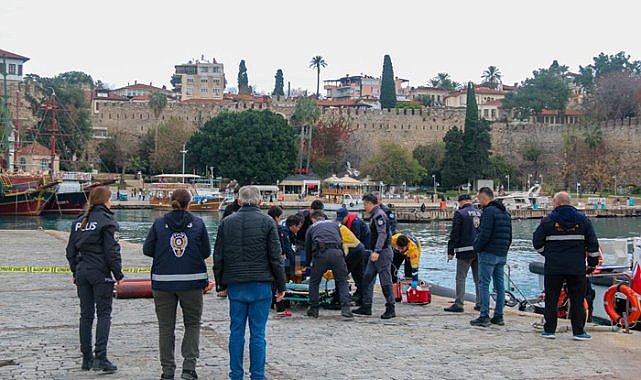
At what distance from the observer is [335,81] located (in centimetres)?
14238

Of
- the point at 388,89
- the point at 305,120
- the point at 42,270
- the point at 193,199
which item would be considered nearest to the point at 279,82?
the point at 388,89

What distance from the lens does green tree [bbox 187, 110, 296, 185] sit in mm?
67125

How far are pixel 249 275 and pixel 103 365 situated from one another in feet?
4.99

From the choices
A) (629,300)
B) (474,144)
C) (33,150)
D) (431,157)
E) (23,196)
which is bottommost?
(23,196)

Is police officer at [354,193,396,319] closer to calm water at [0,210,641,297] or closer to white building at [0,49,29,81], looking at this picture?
calm water at [0,210,641,297]

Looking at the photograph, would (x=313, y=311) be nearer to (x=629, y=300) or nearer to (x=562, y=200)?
(x=562, y=200)

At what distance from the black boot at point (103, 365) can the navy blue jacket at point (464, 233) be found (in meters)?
5.02

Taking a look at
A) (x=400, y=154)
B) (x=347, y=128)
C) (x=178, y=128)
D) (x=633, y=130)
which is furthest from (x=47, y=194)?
(x=633, y=130)

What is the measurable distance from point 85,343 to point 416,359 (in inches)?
117

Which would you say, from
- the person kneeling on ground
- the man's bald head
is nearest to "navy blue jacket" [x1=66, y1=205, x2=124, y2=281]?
the man's bald head

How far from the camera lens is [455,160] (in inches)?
2803

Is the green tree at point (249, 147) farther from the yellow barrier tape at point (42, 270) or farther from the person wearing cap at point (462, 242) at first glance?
the person wearing cap at point (462, 242)

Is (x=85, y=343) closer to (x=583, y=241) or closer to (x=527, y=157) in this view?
(x=583, y=241)

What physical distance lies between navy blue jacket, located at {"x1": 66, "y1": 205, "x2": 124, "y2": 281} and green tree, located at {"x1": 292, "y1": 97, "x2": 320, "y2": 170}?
7236 cm
